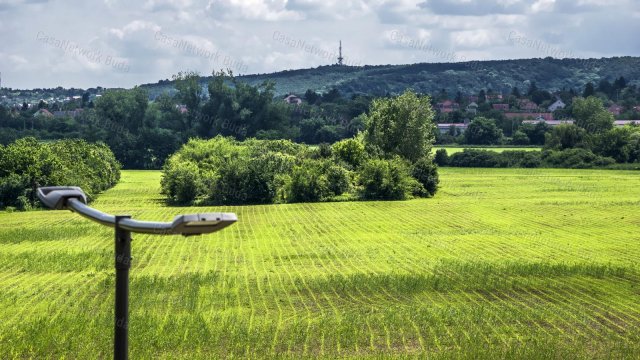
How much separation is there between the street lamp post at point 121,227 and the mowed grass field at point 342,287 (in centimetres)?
1555

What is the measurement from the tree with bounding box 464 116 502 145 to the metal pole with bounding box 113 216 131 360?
150 meters

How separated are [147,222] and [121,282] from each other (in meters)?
0.84

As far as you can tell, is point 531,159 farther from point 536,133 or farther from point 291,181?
point 291,181

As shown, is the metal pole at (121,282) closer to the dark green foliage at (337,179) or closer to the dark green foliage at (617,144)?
the dark green foliage at (337,179)

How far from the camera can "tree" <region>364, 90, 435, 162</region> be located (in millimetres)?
94812

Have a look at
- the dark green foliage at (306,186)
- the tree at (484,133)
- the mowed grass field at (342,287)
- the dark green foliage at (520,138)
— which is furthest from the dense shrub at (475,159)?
the mowed grass field at (342,287)

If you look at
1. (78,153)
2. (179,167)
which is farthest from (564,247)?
(78,153)

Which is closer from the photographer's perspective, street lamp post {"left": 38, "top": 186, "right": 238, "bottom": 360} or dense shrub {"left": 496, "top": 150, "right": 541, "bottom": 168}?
street lamp post {"left": 38, "top": 186, "right": 238, "bottom": 360}

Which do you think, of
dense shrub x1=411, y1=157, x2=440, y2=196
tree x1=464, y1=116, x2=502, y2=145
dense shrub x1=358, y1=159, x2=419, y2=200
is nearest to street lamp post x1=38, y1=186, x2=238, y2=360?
dense shrub x1=358, y1=159, x2=419, y2=200

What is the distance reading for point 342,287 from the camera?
35.2m

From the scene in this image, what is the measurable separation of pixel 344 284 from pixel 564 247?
53.9 ft

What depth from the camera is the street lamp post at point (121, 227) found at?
328 inches

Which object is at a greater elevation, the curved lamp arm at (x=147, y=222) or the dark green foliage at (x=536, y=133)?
the curved lamp arm at (x=147, y=222)

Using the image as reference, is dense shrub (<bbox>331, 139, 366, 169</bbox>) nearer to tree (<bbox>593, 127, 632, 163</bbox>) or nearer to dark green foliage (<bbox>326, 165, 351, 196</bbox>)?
dark green foliage (<bbox>326, 165, 351, 196</bbox>)
